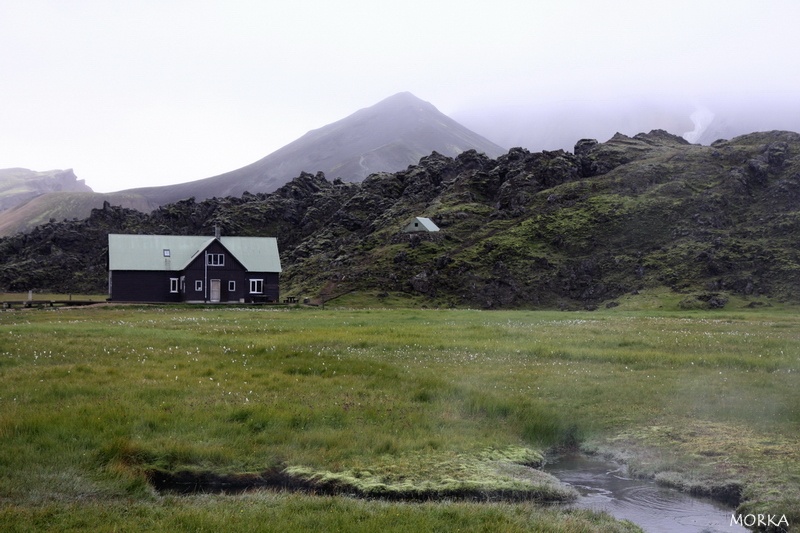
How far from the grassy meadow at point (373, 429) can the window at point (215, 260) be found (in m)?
64.4

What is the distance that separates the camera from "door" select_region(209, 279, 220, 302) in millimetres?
97375

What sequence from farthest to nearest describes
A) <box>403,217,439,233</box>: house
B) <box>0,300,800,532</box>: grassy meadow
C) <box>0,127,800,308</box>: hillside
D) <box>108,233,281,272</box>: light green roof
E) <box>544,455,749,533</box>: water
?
1. <box>403,217,439,233</box>: house
2. <box>0,127,800,308</box>: hillside
3. <box>108,233,281,272</box>: light green roof
4. <box>544,455,749,533</box>: water
5. <box>0,300,800,532</box>: grassy meadow

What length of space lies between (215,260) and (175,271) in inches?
254

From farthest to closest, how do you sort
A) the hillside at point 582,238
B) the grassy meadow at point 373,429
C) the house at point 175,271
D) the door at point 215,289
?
1. the hillside at point 582,238
2. the door at point 215,289
3. the house at point 175,271
4. the grassy meadow at point 373,429

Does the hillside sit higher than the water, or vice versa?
the hillside

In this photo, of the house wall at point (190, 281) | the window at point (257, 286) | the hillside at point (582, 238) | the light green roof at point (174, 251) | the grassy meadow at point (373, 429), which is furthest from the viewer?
the hillside at point (582, 238)

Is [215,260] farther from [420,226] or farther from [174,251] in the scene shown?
[420,226]

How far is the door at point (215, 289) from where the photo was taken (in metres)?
97.4

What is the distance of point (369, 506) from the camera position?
45.5 feet

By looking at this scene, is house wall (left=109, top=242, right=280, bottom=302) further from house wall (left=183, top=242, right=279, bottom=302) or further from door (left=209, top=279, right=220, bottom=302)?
door (left=209, top=279, right=220, bottom=302)

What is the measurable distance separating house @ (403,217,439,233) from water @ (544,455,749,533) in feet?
443

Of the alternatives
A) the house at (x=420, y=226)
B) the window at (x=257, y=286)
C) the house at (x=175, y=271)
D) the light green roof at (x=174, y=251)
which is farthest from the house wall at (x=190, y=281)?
the house at (x=420, y=226)

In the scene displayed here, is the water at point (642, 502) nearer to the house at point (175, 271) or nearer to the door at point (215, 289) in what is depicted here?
the door at point (215, 289)

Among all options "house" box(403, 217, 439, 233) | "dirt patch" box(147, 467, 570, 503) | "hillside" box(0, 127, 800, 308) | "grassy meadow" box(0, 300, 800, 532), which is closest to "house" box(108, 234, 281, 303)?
"hillside" box(0, 127, 800, 308)
